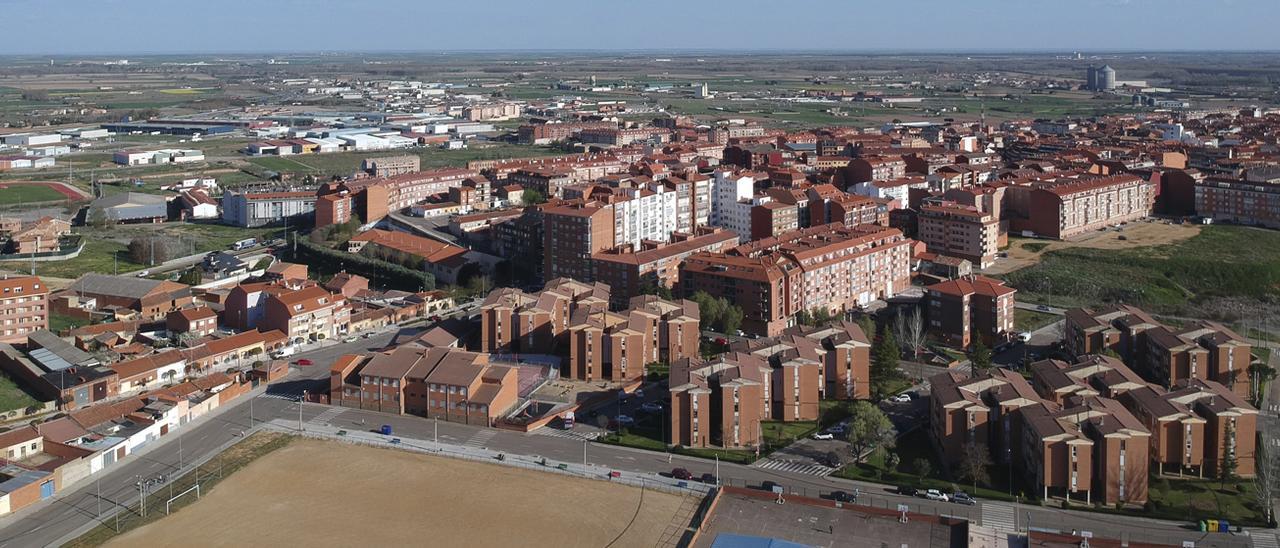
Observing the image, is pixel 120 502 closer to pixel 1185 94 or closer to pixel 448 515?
pixel 448 515

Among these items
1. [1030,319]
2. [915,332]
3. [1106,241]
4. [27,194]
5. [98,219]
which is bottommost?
[1030,319]

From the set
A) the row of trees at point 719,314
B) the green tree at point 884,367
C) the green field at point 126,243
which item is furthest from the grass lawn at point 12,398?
the green tree at point 884,367

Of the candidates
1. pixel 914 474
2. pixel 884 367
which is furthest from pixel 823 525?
pixel 884 367

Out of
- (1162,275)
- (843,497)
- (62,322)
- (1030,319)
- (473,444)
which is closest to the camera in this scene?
(843,497)

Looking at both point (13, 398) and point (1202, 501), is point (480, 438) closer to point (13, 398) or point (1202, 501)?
point (13, 398)

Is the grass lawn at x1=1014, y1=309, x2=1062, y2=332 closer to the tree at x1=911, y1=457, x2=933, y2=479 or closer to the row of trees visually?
the row of trees

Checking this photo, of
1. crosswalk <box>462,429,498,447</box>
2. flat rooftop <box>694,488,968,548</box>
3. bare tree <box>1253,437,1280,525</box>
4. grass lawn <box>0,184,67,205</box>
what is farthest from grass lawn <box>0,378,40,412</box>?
grass lawn <box>0,184,67,205</box>

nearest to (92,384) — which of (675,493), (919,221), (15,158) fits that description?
(675,493)
